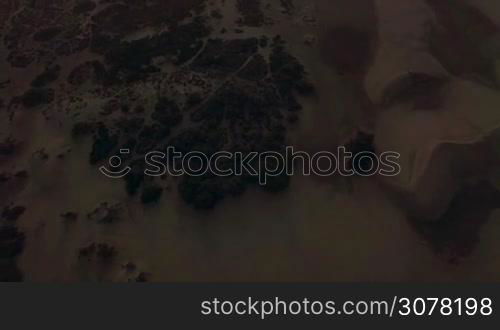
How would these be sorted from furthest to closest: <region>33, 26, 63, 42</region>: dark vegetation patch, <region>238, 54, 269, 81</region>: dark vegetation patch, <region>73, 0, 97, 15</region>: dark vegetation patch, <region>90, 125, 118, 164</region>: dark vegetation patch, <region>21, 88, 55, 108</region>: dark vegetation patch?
<region>73, 0, 97, 15</region>: dark vegetation patch → <region>33, 26, 63, 42</region>: dark vegetation patch → <region>238, 54, 269, 81</region>: dark vegetation patch → <region>21, 88, 55, 108</region>: dark vegetation patch → <region>90, 125, 118, 164</region>: dark vegetation patch

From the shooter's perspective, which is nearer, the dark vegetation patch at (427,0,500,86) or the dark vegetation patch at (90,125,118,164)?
the dark vegetation patch at (90,125,118,164)

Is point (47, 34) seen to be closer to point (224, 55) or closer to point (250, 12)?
point (224, 55)

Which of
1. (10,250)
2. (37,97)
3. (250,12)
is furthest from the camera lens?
(250,12)

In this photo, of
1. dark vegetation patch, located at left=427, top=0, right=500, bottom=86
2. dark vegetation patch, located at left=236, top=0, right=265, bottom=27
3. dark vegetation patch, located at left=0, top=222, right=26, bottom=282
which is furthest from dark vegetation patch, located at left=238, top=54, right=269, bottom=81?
dark vegetation patch, located at left=0, top=222, right=26, bottom=282

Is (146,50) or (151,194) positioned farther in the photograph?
(146,50)

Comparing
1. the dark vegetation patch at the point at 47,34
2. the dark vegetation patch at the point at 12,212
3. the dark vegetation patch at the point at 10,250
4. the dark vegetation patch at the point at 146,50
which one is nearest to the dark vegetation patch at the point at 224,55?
the dark vegetation patch at the point at 146,50

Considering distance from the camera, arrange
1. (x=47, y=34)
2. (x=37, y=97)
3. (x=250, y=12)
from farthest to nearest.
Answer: (x=250, y=12) → (x=47, y=34) → (x=37, y=97)

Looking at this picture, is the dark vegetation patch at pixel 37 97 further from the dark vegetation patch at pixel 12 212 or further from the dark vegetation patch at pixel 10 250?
the dark vegetation patch at pixel 10 250

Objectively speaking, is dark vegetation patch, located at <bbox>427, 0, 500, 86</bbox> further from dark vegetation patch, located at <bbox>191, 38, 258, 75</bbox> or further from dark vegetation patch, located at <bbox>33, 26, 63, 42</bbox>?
dark vegetation patch, located at <bbox>33, 26, 63, 42</bbox>

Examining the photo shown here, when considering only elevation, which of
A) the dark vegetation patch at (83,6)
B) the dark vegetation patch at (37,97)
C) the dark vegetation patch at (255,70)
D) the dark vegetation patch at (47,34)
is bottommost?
the dark vegetation patch at (37,97)

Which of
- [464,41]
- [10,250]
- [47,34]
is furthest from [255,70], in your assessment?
→ [10,250]

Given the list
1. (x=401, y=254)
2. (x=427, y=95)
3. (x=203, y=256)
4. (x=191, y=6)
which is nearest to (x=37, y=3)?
(x=191, y=6)
